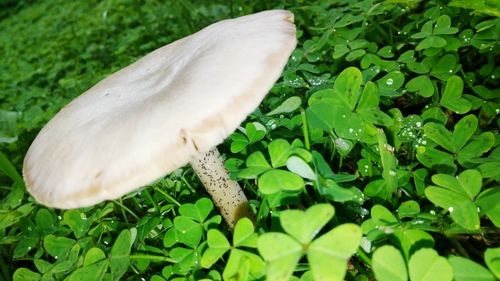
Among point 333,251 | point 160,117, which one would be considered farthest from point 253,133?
point 333,251

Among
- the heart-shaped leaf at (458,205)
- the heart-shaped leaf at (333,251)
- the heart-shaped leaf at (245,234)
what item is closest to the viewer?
the heart-shaped leaf at (333,251)

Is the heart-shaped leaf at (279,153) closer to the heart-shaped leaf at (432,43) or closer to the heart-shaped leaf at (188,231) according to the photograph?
the heart-shaped leaf at (188,231)

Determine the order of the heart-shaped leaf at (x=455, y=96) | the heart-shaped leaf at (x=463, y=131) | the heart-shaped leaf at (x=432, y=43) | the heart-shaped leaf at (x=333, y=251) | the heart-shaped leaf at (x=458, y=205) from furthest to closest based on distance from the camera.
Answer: the heart-shaped leaf at (x=432, y=43) → the heart-shaped leaf at (x=455, y=96) → the heart-shaped leaf at (x=463, y=131) → the heart-shaped leaf at (x=458, y=205) → the heart-shaped leaf at (x=333, y=251)

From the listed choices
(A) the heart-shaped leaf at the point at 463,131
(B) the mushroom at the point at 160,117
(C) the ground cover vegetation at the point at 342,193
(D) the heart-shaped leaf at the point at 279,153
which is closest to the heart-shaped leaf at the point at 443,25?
(C) the ground cover vegetation at the point at 342,193

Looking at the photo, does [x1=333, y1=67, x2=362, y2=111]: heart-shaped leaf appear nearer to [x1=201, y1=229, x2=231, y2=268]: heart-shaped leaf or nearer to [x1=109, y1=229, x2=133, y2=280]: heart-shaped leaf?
[x1=201, y1=229, x2=231, y2=268]: heart-shaped leaf

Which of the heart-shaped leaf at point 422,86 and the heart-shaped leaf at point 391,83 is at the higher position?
the heart-shaped leaf at point 391,83

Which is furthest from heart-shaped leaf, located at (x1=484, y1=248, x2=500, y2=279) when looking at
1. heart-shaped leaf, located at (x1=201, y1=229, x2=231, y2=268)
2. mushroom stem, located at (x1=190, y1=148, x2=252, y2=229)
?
mushroom stem, located at (x1=190, y1=148, x2=252, y2=229)

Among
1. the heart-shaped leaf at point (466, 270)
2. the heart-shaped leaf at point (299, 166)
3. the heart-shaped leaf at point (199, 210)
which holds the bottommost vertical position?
the heart-shaped leaf at point (199, 210)

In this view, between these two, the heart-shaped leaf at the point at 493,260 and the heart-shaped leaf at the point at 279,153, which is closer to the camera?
the heart-shaped leaf at the point at 493,260
